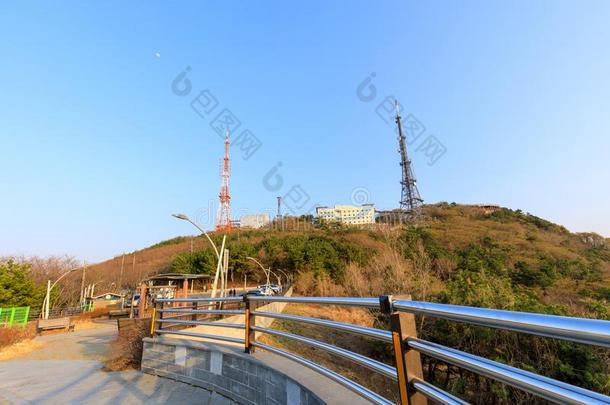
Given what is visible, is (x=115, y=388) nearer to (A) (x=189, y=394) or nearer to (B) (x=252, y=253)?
(A) (x=189, y=394)

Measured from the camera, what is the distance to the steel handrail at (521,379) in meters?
0.81

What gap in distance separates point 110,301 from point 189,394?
4127 cm

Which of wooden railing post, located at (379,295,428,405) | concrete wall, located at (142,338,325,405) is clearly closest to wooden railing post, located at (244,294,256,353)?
concrete wall, located at (142,338,325,405)

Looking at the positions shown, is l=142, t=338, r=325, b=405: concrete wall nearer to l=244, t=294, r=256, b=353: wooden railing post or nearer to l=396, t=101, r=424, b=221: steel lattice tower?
l=244, t=294, r=256, b=353: wooden railing post

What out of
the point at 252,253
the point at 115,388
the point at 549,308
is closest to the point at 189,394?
the point at 115,388

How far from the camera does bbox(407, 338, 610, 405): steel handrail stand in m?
0.81

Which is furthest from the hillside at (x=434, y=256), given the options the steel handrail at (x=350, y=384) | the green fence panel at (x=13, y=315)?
the green fence panel at (x=13, y=315)

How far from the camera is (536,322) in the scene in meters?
0.97

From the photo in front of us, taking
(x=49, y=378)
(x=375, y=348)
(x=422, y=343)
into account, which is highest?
(x=422, y=343)

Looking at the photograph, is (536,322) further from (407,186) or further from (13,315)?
(407,186)

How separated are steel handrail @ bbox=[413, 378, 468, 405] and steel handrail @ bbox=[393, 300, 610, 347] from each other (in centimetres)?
28

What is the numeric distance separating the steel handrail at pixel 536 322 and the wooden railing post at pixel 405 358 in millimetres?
168

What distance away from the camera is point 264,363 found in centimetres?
323

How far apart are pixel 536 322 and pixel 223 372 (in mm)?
3797
